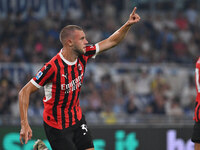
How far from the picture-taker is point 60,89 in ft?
19.1

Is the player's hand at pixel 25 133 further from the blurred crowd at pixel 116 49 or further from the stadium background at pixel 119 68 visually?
the blurred crowd at pixel 116 49

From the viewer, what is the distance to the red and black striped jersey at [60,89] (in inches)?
227

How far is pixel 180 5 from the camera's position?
15.2m

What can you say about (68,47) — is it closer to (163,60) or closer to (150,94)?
(150,94)

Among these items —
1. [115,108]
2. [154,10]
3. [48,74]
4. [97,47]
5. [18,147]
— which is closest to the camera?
[48,74]

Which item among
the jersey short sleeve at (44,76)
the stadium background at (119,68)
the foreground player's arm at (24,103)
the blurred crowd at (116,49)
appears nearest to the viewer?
the foreground player's arm at (24,103)

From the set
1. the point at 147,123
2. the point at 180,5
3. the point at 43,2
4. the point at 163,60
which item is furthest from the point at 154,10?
the point at 147,123

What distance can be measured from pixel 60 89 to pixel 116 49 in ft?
24.6

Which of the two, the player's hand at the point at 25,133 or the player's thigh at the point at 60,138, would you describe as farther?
the player's thigh at the point at 60,138

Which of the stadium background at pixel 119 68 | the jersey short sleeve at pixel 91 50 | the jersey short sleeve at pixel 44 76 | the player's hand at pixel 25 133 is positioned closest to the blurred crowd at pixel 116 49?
the stadium background at pixel 119 68

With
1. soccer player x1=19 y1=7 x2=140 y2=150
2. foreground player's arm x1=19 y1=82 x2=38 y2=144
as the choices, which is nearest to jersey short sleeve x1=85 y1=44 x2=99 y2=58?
soccer player x1=19 y1=7 x2=140 y2=150

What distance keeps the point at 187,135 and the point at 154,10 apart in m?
6.28

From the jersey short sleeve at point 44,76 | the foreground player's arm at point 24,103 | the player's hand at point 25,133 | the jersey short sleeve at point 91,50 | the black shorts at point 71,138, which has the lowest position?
the black shorts at point 71,138

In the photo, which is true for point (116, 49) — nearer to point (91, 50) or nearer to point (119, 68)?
point (119, 68)
